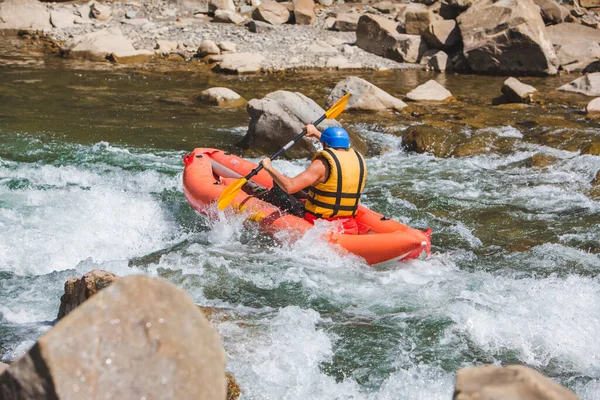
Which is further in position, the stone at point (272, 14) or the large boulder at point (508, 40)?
the stone at point (272, 14)

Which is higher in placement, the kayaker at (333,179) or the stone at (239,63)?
the kayaker at (333,179)

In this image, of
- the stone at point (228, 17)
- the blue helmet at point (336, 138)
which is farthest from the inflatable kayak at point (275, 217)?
the stone at point (228, 17)

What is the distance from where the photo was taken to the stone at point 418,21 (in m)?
15.8

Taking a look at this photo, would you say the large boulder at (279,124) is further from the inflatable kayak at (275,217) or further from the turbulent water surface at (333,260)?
the inflatable kayak at (275,217)

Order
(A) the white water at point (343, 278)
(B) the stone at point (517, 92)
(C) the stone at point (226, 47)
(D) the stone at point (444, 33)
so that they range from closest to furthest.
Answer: (A) the white water at point (343, 278) → (B) the stone at point (517, 92) → (D) the stone at point (444, 33) → (C) the stone at point (226, 47)

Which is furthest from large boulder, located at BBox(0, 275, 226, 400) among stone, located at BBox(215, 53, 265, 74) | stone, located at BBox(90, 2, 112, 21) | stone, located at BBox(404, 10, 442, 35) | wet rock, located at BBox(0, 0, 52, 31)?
stone, located at BBox(90, 2, 112, 21)

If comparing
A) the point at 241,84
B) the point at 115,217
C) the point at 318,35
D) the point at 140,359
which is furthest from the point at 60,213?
the point at 318,35

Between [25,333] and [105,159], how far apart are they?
14.5ft

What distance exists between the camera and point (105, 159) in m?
8.41

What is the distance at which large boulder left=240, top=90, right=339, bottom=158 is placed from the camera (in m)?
8.65

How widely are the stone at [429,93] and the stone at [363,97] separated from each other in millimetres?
703

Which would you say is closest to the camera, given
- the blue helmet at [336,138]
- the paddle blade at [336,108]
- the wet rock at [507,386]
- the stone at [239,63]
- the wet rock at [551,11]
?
the wet rock at [507,386]

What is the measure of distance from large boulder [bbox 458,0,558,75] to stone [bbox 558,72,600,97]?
1486 millimetres

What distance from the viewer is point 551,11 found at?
53.3ft
